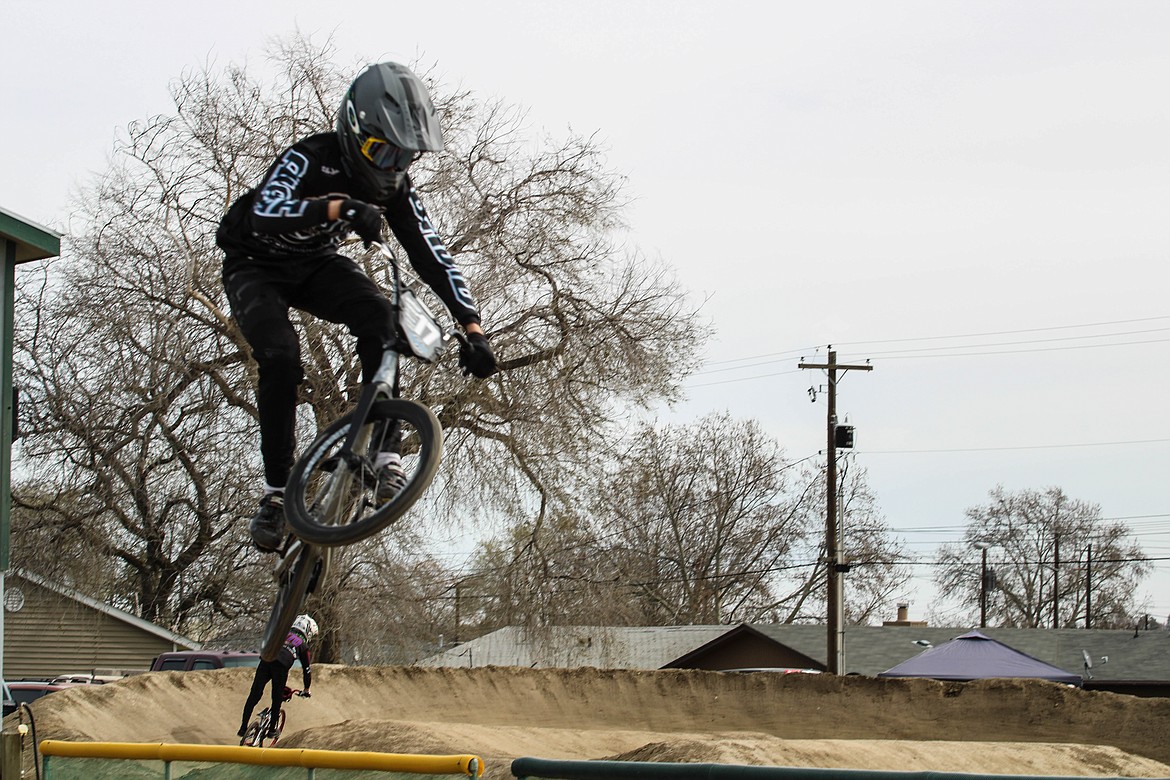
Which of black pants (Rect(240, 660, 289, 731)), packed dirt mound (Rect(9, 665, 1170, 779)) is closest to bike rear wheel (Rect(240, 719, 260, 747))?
black pants (Rect(240, 660, 289, 731))

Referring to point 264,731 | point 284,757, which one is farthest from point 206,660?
point 284,757

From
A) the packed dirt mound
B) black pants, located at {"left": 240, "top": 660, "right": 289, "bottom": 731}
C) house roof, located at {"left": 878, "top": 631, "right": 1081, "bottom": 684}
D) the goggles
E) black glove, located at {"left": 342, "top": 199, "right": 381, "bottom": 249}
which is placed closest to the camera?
black glove, located at {"left": 342, "top": 199, "right": 381, "bottom": 249}

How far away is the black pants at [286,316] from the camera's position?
610 cm

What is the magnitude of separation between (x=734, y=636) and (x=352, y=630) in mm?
21088

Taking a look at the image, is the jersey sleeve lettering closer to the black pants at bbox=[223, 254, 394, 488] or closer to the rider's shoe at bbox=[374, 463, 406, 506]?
the black pants at bbox=[223, 254, 394, 488]

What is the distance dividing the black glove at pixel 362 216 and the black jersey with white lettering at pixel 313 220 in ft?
0.32

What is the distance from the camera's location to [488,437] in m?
25.1

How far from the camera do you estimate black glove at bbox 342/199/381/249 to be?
568cm

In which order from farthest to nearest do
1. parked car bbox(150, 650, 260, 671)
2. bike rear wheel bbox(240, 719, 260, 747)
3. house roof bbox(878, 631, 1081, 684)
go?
house roof bbox(878, 631, 1081, 684)
parked car bbox(150, 650, 260, 671)
bike rear wheel bbox(240, 719, 260, 747)

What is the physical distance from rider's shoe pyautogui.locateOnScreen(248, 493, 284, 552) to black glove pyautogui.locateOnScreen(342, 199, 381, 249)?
1.29 meters

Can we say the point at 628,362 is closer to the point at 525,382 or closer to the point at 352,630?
the point at 525,382

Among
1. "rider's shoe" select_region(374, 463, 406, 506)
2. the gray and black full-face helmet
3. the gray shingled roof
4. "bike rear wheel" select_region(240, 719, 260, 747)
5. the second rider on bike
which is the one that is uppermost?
the gray and black full-face helmet

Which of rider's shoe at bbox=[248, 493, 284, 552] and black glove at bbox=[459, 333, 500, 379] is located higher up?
black glove at bbox=[459, 333, 500, 379]

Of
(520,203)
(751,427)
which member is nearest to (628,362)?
(520,203)
